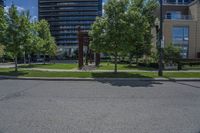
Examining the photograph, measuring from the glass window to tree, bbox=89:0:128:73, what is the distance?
29.9 m

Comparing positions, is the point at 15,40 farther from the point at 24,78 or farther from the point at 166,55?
the point at 166,55

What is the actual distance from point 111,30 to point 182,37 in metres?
32.2

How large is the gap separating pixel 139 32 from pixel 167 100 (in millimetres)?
13063

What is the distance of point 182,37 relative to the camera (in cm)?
5278

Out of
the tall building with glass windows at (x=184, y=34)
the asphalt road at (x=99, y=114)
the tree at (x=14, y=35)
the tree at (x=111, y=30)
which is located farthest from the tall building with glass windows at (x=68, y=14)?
the asphalt road at (x=99, y=114)

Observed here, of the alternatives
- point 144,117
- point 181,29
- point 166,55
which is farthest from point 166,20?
point 144,117

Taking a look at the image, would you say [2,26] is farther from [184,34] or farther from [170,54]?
[184,34]

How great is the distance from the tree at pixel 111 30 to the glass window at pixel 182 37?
29.9m

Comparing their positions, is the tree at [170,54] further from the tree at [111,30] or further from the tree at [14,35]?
the tree at [14,35]

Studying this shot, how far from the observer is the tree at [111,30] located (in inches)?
925

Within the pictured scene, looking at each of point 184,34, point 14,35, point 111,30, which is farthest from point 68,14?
point 111,30

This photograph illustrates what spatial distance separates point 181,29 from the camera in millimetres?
53062

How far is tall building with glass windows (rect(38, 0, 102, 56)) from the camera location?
141 m

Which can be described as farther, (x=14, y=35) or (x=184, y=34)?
(x=184, y=34)
